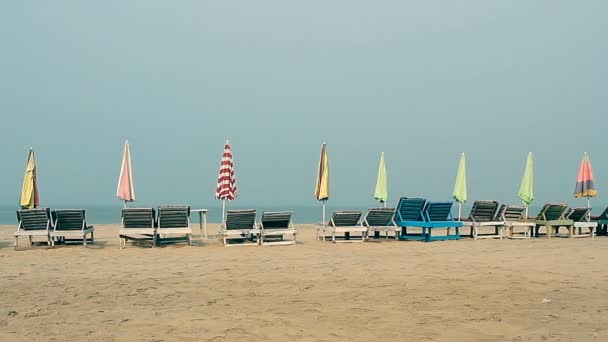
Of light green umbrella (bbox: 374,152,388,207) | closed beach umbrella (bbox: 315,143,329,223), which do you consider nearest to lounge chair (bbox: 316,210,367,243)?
closed beach umbrella (bbox: 315,143,329,223)

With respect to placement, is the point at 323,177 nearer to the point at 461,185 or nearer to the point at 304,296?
the point at 461,185

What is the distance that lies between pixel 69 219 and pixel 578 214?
38.0 ft

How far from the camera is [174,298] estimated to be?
6359 mm

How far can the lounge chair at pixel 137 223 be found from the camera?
11.3 metres

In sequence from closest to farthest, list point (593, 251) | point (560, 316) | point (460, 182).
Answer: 1. point (560, 316)
2. point (593, 251)
3. point (460, 182)

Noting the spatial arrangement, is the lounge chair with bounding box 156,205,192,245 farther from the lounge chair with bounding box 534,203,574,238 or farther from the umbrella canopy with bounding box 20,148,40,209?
the lounge chair with bounding box 534,203,574,238

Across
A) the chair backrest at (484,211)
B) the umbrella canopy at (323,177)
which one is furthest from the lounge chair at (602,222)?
the umbrella canopy at (323,177)

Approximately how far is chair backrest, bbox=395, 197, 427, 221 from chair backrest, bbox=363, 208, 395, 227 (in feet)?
1.08

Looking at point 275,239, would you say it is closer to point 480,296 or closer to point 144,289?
point 144,289

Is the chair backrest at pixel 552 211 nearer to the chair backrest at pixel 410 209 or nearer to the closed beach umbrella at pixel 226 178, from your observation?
the chair backrest at pixel 410 209

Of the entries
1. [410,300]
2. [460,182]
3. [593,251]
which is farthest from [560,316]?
[460,182]

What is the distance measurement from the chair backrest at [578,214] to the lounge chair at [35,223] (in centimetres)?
1162

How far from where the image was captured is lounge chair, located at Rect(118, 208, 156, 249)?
37.2 feet

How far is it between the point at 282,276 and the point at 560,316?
3383 millimetres
